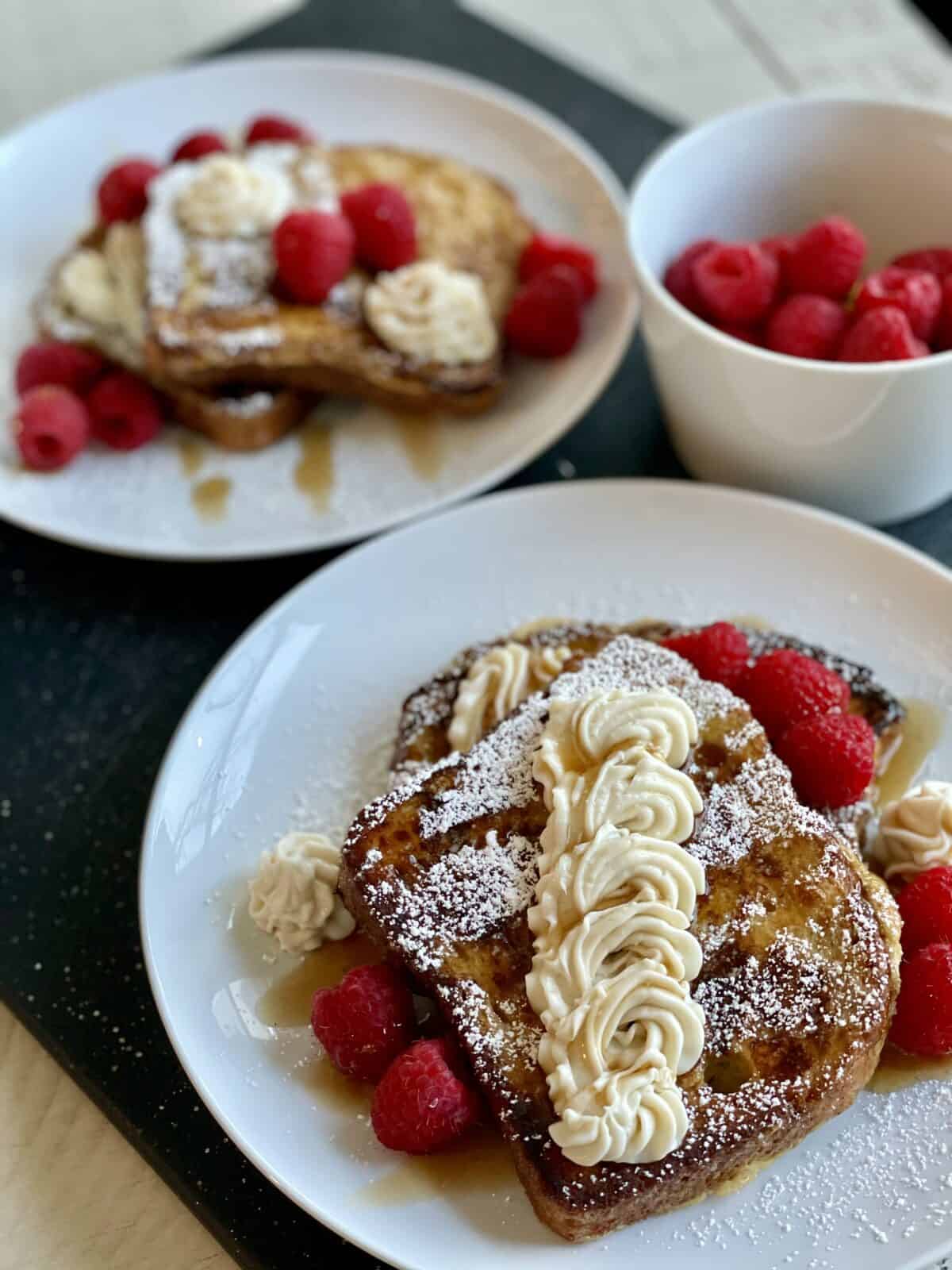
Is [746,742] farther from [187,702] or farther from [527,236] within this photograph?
[527,236]

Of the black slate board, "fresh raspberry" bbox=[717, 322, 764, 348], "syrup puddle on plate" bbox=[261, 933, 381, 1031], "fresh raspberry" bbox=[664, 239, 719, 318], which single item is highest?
"fresh raspberry" bbox=[664, 239, 719, 318]

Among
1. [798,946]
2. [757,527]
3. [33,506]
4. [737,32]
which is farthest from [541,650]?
[737,32]

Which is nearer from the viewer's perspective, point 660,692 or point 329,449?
point 660,692

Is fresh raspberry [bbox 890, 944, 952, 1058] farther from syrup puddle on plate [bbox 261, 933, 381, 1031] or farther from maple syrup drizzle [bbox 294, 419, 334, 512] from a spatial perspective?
maple syrup drizzle [bbox 294, 419, 334, 512]

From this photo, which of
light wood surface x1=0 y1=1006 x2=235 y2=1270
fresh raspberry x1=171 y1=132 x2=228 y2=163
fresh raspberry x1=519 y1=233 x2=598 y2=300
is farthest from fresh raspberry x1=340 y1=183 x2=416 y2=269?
light wood surface x1=0 y1=1006 x2=235 y2=1270

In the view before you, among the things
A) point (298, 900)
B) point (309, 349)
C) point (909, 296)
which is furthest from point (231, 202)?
point (298, 900)

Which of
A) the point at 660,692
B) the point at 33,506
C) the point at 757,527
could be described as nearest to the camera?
the point at 660,692

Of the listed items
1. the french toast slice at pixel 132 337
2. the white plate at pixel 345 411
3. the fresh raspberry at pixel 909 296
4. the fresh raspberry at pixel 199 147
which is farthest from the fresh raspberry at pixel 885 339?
the fresh raspberry at pixel 199 147

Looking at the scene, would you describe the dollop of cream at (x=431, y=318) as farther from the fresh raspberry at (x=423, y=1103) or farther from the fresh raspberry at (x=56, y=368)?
the fresh raspberry at (x=423, y=1103)
